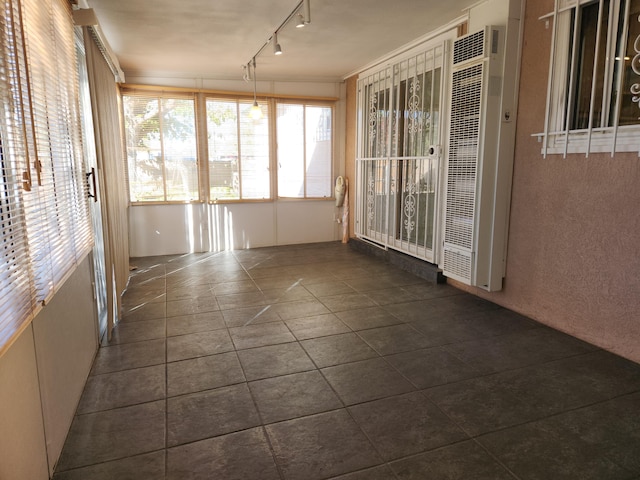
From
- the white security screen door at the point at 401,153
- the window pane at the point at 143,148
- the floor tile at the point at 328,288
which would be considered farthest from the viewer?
the window pane at the point at 143,148

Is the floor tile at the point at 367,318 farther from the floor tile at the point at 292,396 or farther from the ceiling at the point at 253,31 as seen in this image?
the ceiling at the point at 253,31

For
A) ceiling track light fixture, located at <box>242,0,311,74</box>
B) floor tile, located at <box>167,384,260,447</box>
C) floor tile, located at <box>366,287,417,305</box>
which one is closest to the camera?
floor tile, located at <box>167,384,260,447</box>

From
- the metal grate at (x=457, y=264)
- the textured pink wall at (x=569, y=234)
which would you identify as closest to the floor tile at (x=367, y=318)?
the metal grate at (x=457, y=264)

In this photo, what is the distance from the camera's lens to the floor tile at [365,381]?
2490mm

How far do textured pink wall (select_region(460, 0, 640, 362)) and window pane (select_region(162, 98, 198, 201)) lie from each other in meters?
4.53

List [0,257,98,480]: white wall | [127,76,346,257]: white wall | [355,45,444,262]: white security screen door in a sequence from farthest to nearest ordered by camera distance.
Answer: [127,76,346,257]: white wall
[355,45,444,262]: white security screen door
[0,257,98,480]: white wall

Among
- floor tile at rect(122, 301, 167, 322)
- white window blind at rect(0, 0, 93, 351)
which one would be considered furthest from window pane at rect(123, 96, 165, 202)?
white window blind at rect(0, 0, 93, 351)

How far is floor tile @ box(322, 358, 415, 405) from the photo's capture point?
98.0 inches

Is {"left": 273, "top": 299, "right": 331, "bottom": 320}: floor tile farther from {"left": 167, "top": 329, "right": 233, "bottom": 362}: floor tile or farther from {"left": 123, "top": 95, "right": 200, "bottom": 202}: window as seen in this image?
{"left": 123, "top": 95, "right": 200, "bottom": 202}: window

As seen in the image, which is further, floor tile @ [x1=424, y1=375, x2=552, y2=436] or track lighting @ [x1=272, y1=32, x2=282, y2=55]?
track lighting @ [x1=272, y1=32, x2=282, y2=55]

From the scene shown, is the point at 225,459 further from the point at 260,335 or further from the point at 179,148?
the point at 179,148

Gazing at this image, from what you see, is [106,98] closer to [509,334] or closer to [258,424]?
[258,424]

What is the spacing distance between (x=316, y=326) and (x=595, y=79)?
111 inches

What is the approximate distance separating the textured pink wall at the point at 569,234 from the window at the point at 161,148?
15.0 ft
